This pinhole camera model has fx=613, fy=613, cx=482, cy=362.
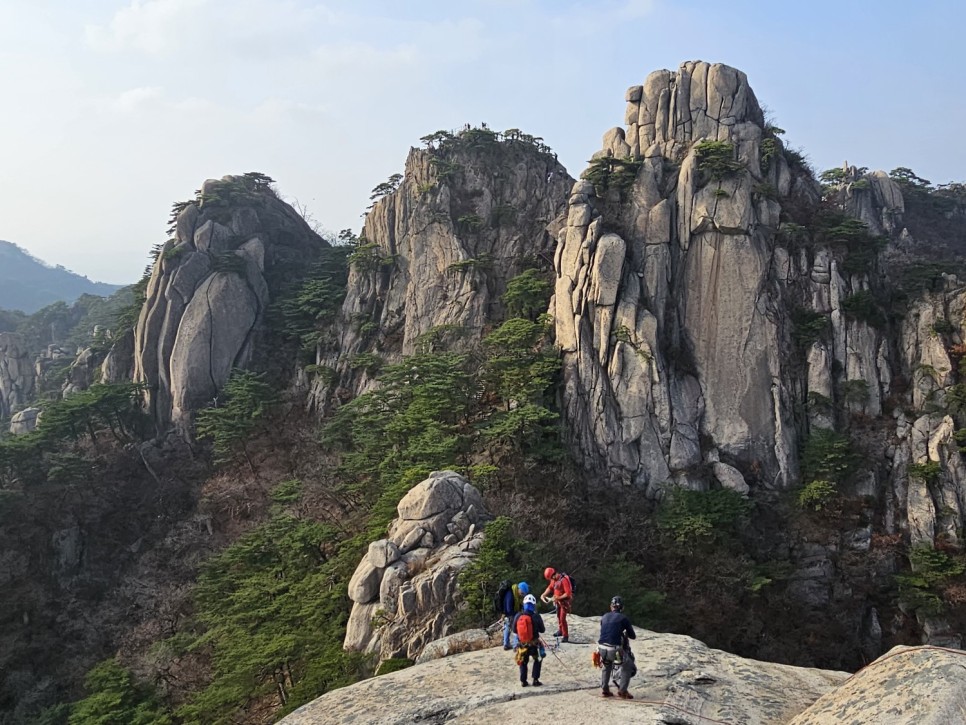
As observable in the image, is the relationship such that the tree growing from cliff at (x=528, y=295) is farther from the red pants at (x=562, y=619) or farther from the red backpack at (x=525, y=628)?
the red backpack at (x=525, y=628)

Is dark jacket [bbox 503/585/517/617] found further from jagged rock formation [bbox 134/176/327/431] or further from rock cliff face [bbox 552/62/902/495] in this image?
jagged rock formation [bbox 134/176/327/431]

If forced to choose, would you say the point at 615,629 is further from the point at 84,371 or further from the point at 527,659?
the point at 84,371

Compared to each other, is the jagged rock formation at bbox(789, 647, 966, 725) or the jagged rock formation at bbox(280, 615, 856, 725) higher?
the jagged rock formation at bbox(789, 647, 966, 725)

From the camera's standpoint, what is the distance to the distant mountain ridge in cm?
11443

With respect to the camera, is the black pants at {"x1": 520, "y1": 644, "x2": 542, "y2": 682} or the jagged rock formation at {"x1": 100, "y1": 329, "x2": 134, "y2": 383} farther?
the jagged rock formation at {"x1": 100, "y1": 329, "x2": 134, "y2": 383}

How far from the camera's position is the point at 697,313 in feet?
89.9

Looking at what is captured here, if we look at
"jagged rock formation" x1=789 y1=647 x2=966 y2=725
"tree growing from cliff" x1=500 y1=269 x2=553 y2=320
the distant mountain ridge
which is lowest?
"jagged rock formation" x1=789 y1=647 x2=966 y2=725

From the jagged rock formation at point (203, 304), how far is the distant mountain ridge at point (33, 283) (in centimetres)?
9372

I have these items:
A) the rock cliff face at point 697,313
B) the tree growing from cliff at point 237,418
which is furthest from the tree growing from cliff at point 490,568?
the tree growing from cliff at point 237,418

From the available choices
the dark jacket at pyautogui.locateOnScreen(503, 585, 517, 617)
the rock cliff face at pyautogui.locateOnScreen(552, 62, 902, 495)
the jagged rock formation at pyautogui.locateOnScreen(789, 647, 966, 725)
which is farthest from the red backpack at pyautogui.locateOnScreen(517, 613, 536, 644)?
the rock cliff face at pyautogui.locateOnScreen(552, 62, 902, 495)

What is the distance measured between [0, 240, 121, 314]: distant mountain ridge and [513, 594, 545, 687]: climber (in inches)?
5026

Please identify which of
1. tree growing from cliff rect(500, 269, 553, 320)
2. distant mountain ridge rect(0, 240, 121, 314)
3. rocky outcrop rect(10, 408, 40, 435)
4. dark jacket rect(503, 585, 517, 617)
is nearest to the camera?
dark jacket rect(503, 585, 517, 617)

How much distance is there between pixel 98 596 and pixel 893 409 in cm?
3372

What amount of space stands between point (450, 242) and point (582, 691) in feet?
92.9
